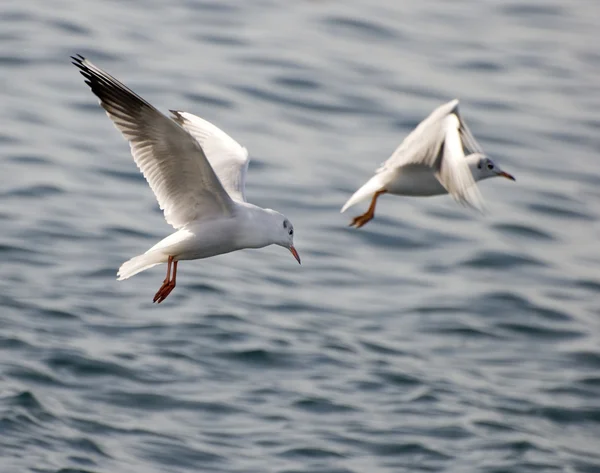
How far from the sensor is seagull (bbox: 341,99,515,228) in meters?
11.0

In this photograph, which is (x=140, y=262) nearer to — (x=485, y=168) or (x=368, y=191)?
(x=368, y=191)

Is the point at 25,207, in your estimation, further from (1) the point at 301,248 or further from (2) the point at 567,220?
(2) the point at 567,220

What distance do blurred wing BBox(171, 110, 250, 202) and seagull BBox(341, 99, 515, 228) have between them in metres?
1.29

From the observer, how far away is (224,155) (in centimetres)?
1066

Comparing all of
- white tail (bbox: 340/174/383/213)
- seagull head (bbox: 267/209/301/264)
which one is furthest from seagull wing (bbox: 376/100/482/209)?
seagull head (bbox: 267/209/301/264)

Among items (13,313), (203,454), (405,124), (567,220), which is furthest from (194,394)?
(405,124)

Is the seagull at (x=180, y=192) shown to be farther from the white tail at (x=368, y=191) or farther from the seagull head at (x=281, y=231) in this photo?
the white tail at (x=368, y=191)

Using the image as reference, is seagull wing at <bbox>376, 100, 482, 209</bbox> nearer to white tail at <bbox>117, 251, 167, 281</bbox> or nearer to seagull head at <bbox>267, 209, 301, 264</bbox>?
seagull head at <bbox>267, 209, 301, 264</bbox>

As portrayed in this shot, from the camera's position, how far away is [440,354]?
16.4 meters

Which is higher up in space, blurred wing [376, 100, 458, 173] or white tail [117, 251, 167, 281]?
blurred wing [376, 100, 458, 173]

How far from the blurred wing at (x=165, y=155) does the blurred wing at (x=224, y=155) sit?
0.65 meters

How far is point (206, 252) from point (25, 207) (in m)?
8.71

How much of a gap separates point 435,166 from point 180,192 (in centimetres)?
277

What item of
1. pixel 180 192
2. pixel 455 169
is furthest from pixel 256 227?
pixel 455 169
